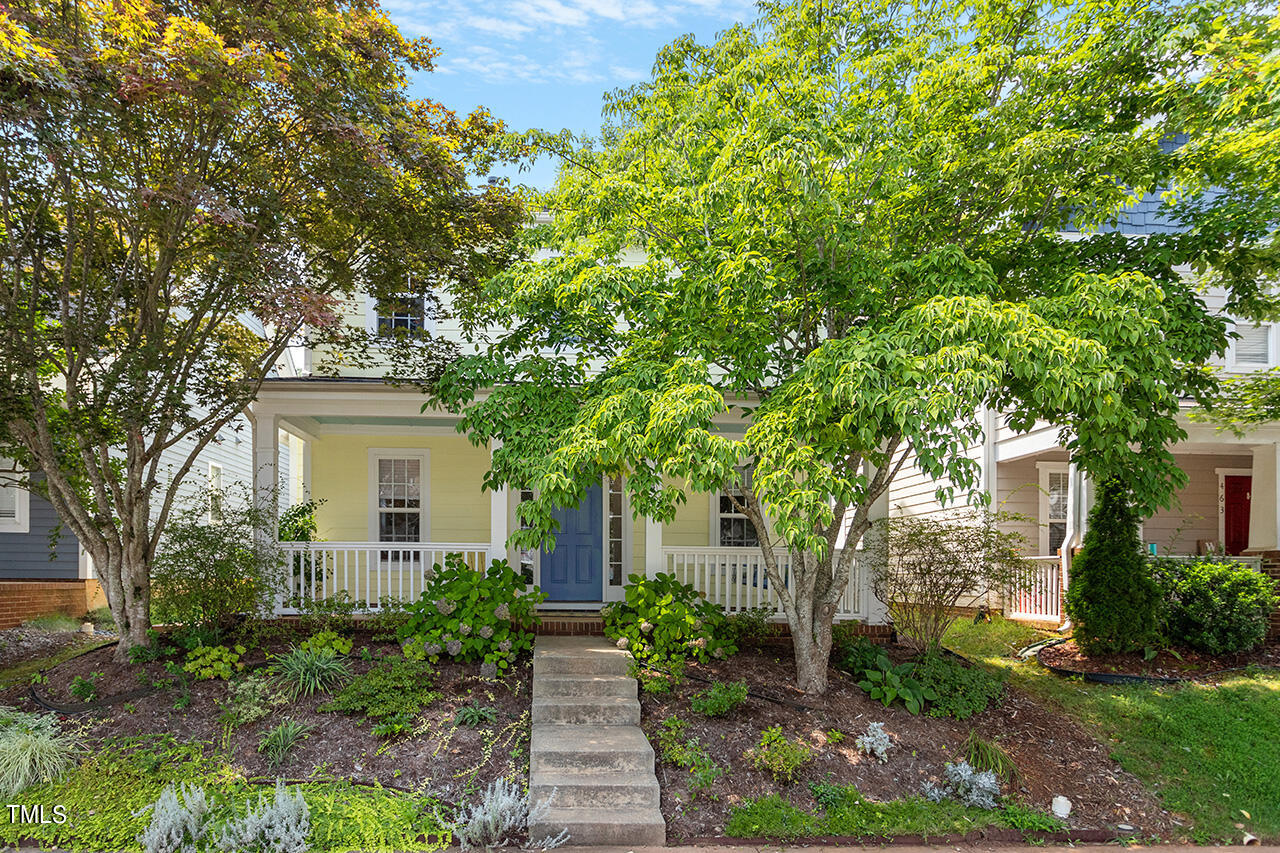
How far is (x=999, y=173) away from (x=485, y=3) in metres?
5.04

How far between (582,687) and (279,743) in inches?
97.7

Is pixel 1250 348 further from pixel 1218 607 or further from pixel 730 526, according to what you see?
pixel 730 526

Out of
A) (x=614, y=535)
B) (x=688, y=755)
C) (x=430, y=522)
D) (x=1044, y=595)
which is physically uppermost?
(x=430, y=522)

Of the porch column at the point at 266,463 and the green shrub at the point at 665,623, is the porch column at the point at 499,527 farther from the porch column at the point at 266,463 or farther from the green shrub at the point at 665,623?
the porch column at the point at 266,463

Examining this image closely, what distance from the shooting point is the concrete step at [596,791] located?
5.99 m

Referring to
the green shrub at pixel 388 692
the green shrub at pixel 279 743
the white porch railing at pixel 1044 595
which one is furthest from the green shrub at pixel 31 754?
the white porch railing at pixel 1044 595

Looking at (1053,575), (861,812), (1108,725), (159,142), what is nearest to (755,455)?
(861,812)

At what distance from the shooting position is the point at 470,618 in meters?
8.15

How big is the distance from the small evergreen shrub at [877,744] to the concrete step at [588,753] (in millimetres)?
1720

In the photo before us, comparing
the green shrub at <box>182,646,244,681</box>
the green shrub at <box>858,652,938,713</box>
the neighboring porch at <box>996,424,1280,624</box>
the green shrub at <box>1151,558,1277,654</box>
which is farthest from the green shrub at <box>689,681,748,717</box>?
the neighboring porch at <box>996,424,1280,624</box>

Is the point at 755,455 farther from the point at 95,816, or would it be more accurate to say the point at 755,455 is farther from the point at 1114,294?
the point at 95,816

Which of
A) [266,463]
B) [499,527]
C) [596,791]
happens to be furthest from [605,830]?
[266,463]

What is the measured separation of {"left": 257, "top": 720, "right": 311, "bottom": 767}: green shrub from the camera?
6344 mm

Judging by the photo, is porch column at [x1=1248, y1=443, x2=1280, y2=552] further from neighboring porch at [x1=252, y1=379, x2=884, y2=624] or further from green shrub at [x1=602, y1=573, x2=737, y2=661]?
green shrub at [x1=602, y1=573, x2=737, y2=661]
